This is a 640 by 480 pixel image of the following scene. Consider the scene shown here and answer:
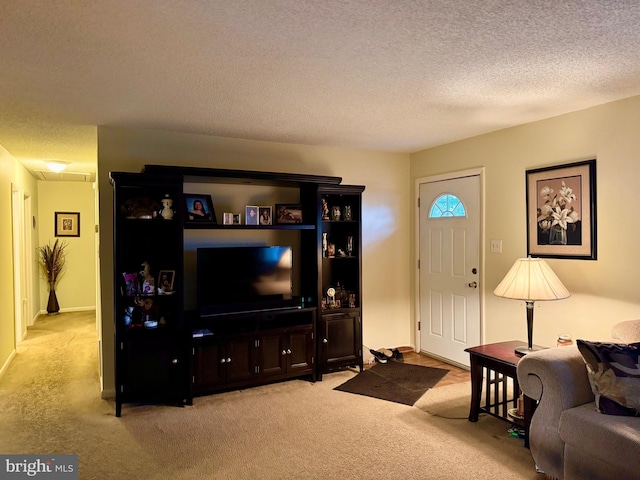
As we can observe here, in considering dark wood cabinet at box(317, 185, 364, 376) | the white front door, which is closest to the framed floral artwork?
the white front door

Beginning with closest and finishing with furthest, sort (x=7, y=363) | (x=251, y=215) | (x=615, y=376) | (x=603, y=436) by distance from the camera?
(x=603, y=436), (x=615, y=376), (x=251, y=215), (x=7, y=363)

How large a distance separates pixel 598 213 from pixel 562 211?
0.95ft

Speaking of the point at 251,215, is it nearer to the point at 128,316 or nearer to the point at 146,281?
the point at 146,281

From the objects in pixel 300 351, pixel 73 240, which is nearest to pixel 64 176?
pixel 73 240

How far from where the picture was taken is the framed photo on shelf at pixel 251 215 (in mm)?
4121

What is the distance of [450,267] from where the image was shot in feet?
15.5

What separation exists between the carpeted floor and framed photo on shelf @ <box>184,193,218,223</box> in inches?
61.8

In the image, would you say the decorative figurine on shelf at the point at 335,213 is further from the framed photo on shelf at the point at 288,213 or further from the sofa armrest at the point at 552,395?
the sofa armrest at the point at 552,395

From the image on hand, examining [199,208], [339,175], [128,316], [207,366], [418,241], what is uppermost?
[339,175]

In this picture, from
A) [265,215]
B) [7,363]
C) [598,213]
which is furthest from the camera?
[7,363]

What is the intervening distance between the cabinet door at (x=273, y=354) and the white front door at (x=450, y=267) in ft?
6.08

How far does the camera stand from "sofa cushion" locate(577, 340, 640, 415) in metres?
2.23

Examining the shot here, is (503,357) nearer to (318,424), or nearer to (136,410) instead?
(318,424)

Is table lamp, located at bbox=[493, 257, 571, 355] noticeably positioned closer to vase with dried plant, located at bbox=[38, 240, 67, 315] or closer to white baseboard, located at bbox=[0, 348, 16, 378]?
white baseboard, located at bbox=[0, 348, 16, 378]
